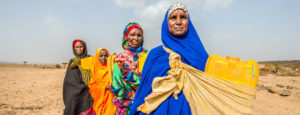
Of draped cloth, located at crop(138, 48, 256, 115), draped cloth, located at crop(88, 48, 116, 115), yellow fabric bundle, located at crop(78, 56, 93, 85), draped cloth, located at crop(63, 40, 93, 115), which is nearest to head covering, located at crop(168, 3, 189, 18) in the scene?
draped cloth, located at crop(138, 48, 256, 115)

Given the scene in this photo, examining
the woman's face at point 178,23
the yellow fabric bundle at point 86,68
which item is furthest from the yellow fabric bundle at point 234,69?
the yellow fabric bundle at point 86,68

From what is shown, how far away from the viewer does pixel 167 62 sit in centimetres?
146

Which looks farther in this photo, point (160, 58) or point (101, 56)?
point (101, 56)

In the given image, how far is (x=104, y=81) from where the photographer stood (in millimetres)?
3961

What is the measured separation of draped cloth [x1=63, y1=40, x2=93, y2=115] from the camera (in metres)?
4.00

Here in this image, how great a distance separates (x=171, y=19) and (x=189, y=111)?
0.86 metres

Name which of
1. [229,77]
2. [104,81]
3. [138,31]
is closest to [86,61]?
[104,81]

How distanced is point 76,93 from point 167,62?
10.9ft

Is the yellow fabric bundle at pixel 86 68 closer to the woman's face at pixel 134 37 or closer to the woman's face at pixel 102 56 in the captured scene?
the woman's face at pixel 102 56

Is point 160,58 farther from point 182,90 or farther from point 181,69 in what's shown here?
point 182,90

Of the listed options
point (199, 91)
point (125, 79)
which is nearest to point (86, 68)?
point (125, 79)

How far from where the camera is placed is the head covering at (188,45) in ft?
4.58

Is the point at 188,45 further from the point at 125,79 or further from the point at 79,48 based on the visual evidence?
the point at 79,48

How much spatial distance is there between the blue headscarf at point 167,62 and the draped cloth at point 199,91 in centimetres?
5
